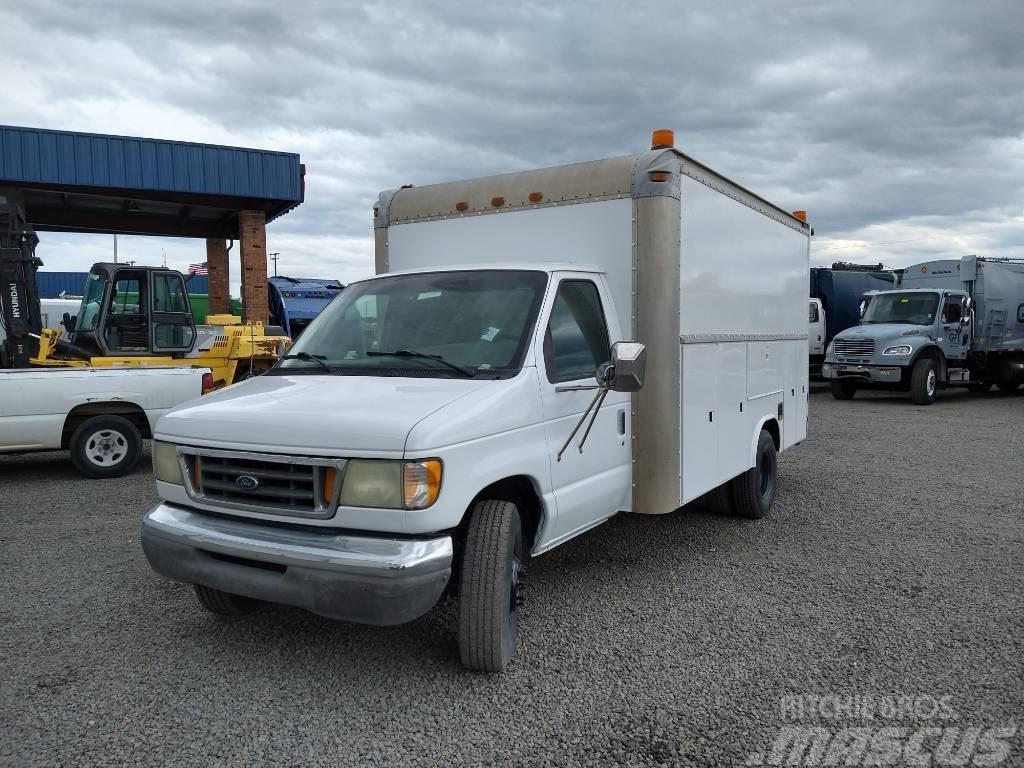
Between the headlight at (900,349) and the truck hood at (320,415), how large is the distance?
1518 cm

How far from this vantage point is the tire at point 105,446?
27.8 ft

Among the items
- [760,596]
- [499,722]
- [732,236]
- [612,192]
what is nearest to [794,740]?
[499,722]

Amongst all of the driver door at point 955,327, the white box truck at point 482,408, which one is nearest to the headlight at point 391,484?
the white box truck at point 482,408

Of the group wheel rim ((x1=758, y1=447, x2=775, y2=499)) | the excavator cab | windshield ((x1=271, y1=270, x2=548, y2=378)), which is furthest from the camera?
the excavator cab

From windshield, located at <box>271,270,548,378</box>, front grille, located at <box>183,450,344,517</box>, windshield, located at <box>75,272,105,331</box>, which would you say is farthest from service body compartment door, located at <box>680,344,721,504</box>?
windshield, located at <box>75,272,105,331</box>

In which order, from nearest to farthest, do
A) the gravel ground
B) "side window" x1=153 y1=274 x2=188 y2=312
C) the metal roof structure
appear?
the gravel ground < "side window" x1=153 y1=274 x2=188 y2=312 < the metal roof structure

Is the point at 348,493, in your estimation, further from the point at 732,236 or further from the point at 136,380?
the point at 136,380

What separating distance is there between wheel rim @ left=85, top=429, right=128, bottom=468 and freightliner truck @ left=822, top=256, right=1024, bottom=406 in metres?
14.3

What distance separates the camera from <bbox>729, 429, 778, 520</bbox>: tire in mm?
6516

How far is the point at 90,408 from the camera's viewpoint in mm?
8594

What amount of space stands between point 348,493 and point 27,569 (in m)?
3.41

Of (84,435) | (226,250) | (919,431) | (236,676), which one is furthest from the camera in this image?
(226,250)

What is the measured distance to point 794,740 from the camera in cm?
324

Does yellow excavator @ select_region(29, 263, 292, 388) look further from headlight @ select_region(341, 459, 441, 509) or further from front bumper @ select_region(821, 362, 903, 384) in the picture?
front bumper @ select_region(821, 362, 903, 384)
